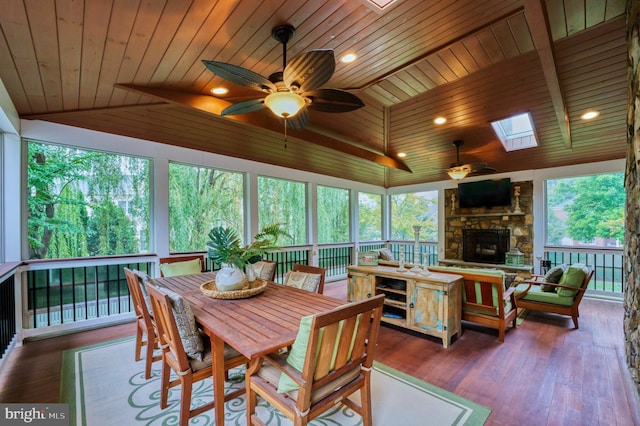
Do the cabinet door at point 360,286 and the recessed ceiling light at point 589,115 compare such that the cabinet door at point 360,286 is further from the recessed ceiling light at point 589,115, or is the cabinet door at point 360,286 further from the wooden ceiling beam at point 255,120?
the recessed ceiling light at point 589,115

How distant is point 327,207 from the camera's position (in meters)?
6.80

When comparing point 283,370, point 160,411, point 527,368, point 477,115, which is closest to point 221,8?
point 283,370

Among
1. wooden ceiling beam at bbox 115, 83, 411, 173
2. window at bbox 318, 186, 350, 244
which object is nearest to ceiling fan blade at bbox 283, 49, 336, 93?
wooden ceiling beam at bbox 115, 83, 411, 173

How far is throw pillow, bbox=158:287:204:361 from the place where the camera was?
1.71 meters

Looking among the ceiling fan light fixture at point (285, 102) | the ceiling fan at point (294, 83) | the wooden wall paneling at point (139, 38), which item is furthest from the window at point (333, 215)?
the wooden wall paneling at point (139, 38)

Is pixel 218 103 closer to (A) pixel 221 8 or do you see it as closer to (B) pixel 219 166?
(B) pixel 219 166

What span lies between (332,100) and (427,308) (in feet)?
8.30

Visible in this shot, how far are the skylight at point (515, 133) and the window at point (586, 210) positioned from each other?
47.8 inches

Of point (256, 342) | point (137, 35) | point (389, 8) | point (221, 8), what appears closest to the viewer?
point (256, 342)

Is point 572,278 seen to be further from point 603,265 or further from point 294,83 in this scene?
point 294,83

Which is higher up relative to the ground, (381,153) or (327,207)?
(381,153)

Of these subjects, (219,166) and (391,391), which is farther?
(219,166)

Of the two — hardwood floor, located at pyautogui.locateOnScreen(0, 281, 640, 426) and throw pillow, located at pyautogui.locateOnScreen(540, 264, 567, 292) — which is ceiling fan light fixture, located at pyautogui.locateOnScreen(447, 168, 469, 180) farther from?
hardwood floor, located at pyautogui.locateOnScreen(0, 281, 640, 426)

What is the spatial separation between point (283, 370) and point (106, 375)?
82.4 inches
